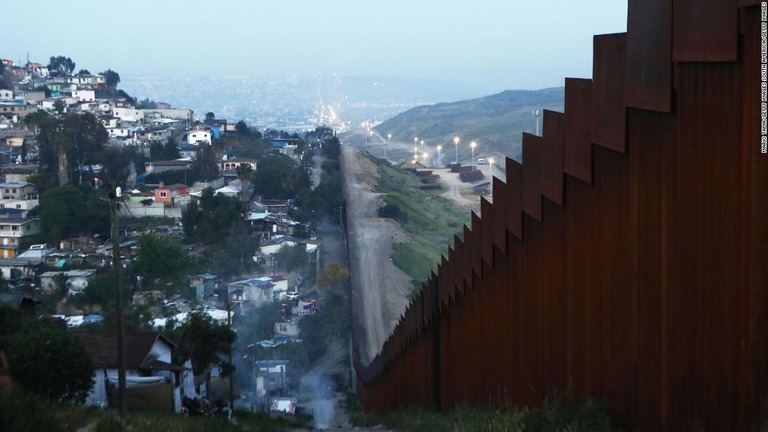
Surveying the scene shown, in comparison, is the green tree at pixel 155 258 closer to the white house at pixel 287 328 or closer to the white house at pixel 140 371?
the white house at pixel 287 328

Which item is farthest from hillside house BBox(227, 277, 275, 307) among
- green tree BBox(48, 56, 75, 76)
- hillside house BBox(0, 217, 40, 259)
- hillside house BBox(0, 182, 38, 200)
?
green tree BBox(48, 56, 75, 76)

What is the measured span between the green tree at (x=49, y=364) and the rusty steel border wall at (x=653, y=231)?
11.8m

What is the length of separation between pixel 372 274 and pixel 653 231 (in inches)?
1919

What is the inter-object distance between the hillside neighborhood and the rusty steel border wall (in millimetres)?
12575

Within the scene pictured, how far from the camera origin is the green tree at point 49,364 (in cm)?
1777

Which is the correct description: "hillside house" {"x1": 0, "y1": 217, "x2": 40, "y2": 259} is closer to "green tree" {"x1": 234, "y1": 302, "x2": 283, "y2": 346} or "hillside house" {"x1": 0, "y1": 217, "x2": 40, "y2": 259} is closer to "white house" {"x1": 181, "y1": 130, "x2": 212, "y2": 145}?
"green tree" {"x1": 234, "y1": 302, "x2": 283, "y2": 346}

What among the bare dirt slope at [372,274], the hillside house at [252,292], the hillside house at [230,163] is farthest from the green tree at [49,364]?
the hillside house at [230,163]

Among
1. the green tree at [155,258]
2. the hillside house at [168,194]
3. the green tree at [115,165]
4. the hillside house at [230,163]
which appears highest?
the green tree at [115,165]

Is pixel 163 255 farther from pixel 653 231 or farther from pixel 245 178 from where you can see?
pixel 653 231

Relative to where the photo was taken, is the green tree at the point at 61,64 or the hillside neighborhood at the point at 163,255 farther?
the green tree at the point at 61,64

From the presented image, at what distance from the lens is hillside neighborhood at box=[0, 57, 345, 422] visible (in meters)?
28.1

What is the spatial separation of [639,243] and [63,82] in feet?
547

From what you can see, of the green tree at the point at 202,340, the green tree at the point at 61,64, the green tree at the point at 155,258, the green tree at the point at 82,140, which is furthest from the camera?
the green tree at the point at 61,64

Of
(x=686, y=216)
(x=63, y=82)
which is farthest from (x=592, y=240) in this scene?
(x=63, y=82)
